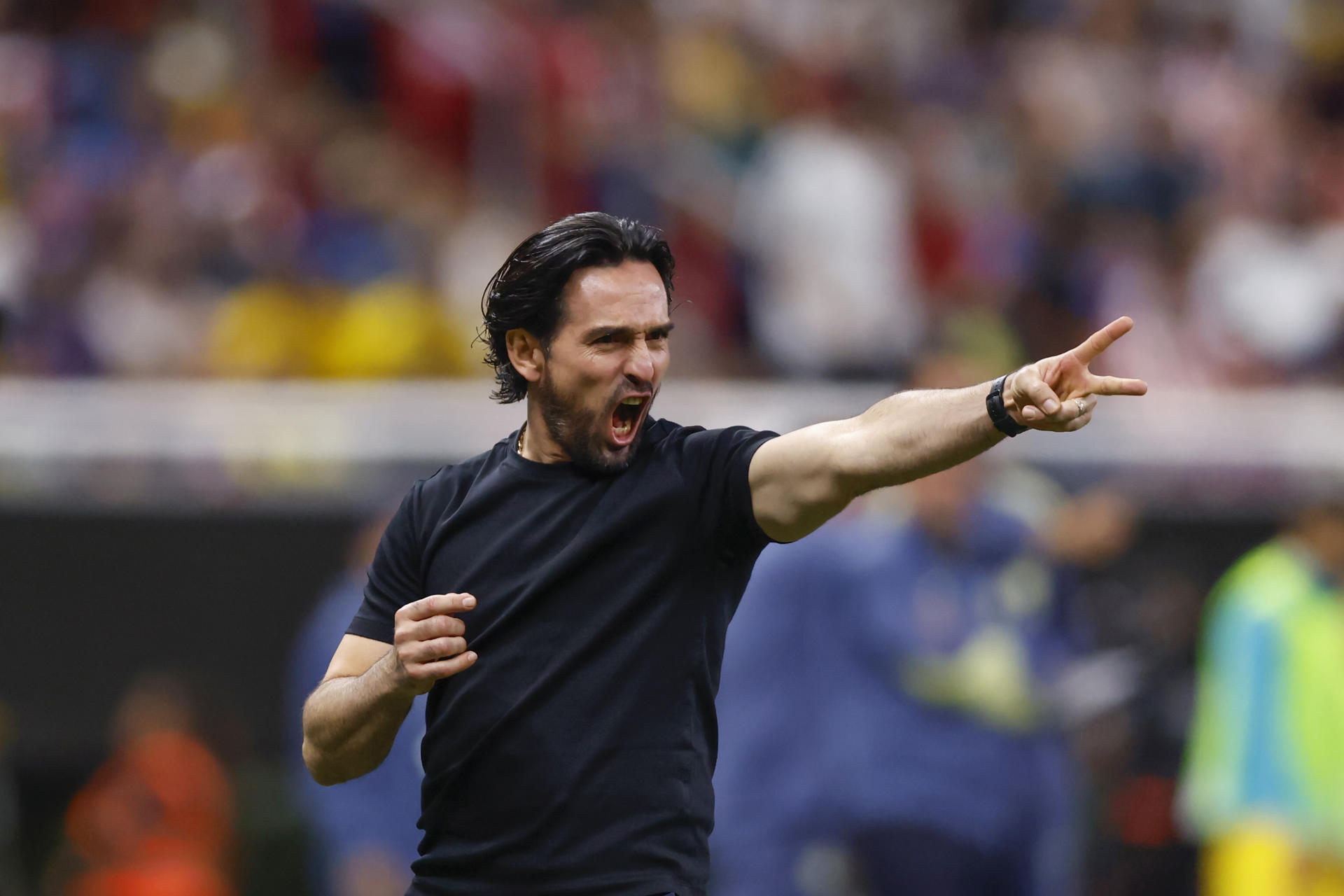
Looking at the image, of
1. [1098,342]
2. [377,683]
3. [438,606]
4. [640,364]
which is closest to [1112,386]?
[1098,342]

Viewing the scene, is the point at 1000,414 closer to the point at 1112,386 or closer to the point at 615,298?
the point at 1112,386

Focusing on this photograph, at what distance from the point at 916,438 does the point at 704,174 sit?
707 centimetres

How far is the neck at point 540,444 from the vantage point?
3.28m

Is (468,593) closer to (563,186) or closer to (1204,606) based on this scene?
(1204,606)

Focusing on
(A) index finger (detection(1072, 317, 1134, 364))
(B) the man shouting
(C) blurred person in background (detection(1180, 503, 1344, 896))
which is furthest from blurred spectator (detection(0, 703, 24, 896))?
(A) index finger (detection(1072, 317, 1134, 364))

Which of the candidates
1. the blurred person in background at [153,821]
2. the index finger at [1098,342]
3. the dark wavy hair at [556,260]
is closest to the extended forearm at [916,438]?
the index finger at [1098,342]

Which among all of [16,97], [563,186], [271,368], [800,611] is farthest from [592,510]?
[16,97]

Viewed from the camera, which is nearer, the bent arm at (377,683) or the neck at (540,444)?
the bent arm at (377,683)

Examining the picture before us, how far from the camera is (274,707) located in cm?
841

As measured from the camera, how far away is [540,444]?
10.9 feet

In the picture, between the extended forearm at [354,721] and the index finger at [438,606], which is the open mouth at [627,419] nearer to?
the index finger at [438,606]

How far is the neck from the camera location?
3275 mm

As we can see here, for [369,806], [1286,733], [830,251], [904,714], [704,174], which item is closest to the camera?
[904,714]

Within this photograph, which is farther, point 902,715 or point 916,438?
point 902,715
